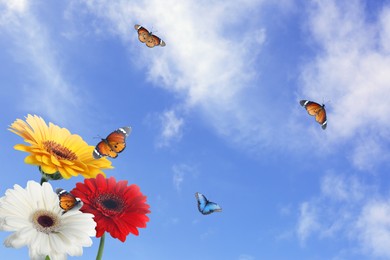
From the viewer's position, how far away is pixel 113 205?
378cm

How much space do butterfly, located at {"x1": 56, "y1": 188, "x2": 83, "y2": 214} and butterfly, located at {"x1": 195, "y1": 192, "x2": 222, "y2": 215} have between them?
4.64ft

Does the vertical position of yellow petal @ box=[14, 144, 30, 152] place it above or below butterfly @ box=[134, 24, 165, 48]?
below

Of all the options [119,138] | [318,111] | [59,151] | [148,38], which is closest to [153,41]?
[148,38]

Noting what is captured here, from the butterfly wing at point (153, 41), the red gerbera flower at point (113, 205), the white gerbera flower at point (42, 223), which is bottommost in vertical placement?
the white gerbera flower at point (42, 223)

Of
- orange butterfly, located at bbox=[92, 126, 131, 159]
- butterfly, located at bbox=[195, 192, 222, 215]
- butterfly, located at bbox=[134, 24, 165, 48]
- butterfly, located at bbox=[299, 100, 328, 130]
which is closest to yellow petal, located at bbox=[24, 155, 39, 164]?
orange butterfly, located at bbox=[92, 126, 131, 159]

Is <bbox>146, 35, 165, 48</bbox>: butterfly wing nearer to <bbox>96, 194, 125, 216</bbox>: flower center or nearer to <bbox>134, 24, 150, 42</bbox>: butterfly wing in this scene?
<bbox>134, 24, 150, 42</bbox>: butterfly wing

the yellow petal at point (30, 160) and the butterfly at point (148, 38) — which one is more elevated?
the butterfly at point (148, 38)

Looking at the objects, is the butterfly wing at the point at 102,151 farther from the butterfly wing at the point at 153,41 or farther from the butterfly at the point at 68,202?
the butterfly wing at the point at 153,41

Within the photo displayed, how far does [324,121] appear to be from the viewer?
873 centimetres

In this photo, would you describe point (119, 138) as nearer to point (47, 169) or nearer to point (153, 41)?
point (47, 169)

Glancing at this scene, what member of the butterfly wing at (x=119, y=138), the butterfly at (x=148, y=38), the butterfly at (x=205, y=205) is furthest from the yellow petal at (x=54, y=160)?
the butterfly at (x=148, y=38)

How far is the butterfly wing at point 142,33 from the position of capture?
9.93 meters

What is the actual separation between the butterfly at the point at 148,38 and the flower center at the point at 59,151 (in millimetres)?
5975

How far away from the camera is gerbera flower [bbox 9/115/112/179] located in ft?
12.0
